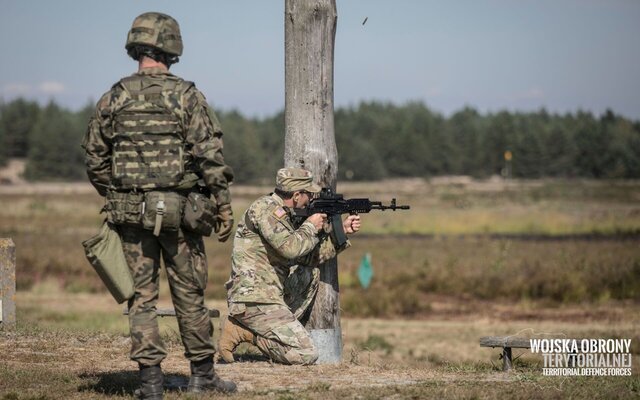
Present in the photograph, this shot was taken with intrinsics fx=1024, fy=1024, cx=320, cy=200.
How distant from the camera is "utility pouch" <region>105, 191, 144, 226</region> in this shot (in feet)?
22.5

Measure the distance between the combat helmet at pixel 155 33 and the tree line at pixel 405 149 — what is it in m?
104

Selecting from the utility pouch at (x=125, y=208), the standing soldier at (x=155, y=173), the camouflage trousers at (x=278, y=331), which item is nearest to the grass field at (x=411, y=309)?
the camouflage trousers at (x=278, y=331)

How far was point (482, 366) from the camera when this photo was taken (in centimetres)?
1002

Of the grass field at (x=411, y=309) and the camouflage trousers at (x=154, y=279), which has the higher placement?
the camouflage trousers at (x=154, y=279)

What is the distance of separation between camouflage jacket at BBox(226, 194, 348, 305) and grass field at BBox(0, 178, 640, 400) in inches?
25.9

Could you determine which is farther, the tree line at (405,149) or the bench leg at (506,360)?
the tree line at (405,149)

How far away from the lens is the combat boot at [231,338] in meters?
9.52

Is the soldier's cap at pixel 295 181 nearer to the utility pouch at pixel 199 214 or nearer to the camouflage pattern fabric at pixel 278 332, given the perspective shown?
the camouflage pattern fabric at pixel 278 332

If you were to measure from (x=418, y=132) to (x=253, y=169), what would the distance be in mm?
33230

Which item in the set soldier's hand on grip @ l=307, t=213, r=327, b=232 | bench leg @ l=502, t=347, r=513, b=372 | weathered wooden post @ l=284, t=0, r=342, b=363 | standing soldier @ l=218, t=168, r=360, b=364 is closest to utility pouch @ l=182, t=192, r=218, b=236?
standing soldier @ l=218, t=168, r=360, b=364

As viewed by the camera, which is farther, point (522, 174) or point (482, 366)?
point (522, 174)

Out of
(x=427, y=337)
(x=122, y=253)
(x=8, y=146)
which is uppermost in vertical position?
(x=8, y=146)

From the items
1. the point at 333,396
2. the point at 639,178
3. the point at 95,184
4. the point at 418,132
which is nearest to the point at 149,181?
the point at 95,184

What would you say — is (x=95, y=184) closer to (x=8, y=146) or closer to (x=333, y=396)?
(x=333, y=396)
